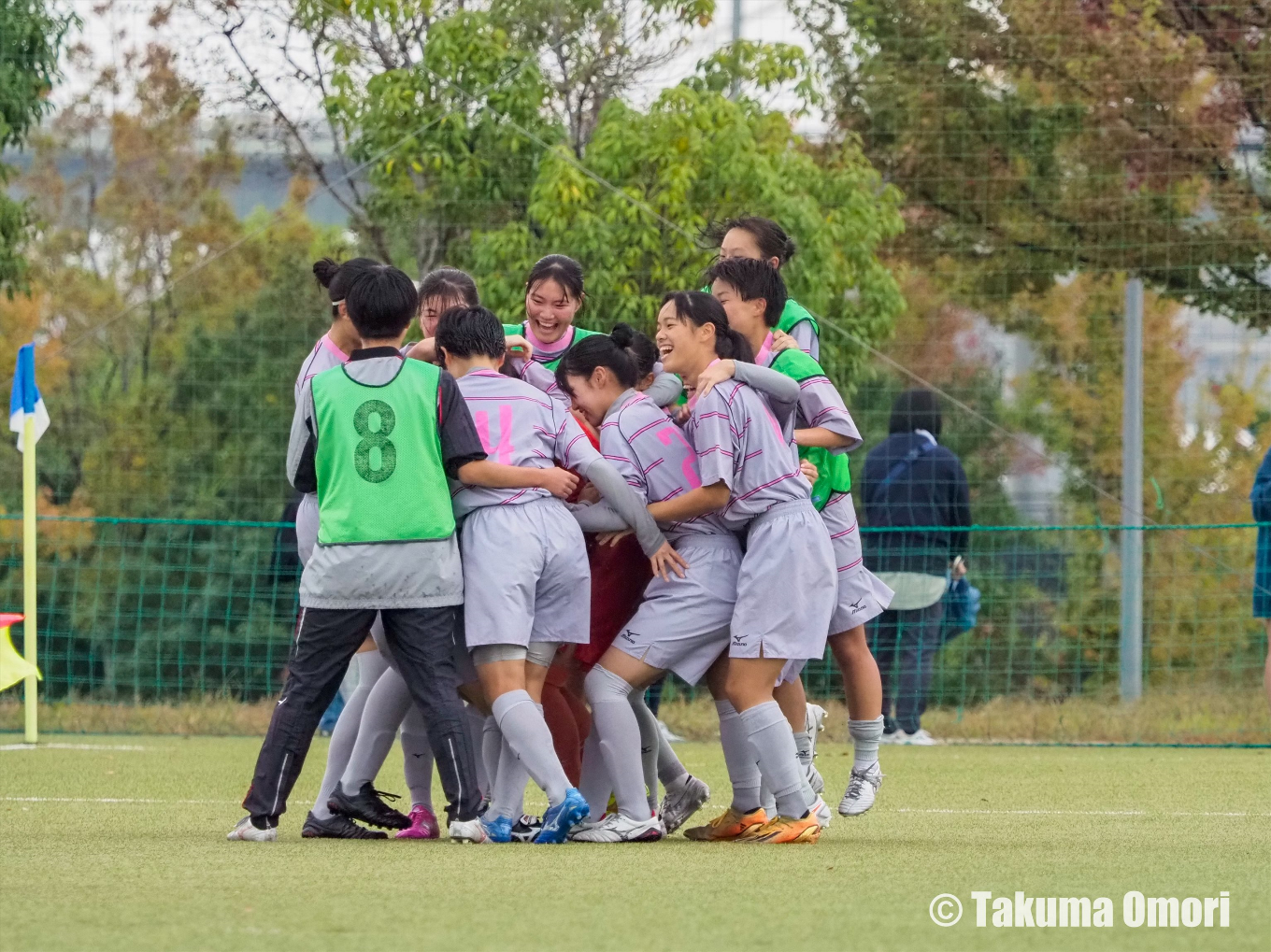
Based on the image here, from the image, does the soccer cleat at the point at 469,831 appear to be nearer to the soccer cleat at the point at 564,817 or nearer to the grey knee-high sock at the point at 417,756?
the soccer cleat at the point at 564,817

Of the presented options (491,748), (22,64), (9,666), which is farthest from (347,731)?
(22,64)

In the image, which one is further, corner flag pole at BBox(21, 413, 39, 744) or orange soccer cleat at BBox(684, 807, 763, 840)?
corner flag pole at BBox(21, 413, 39, 744)

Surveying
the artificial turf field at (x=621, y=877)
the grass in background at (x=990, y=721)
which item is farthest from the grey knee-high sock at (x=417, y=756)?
the grass in background at (x=990, y=721)

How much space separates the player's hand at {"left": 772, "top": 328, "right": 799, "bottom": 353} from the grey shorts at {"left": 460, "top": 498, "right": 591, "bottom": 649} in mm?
753

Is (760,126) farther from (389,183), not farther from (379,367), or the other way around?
(379,367)

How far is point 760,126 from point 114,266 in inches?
437

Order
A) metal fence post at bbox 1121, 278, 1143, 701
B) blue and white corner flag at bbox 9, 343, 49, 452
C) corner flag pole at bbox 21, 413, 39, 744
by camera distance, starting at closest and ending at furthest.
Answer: corner flag pole at bbox 21, 413, 39, 744 → blue and white corner flag at bbox 9, 343, 49, 452 → metal fence post at bbox 1121, 278, 1143, 701

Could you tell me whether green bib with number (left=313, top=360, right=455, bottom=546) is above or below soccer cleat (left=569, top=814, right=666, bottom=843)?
above

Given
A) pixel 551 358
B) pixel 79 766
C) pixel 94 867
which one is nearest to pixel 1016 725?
pixel 79 766

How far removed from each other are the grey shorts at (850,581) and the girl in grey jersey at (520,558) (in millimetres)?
698

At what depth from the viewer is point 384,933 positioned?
312 cm

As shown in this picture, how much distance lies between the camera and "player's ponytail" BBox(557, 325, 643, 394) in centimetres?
513

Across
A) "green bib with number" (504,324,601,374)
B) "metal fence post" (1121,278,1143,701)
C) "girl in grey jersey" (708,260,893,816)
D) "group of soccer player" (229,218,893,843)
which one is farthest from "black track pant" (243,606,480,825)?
"metal fence post" (1121,278,1143,701)

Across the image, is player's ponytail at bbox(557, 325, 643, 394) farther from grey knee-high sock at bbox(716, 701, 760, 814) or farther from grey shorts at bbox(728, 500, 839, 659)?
grey knee-high sock at bbox(716, 701, 760, 814)
